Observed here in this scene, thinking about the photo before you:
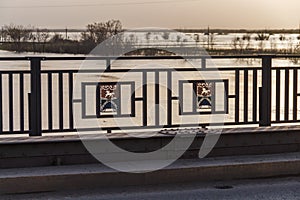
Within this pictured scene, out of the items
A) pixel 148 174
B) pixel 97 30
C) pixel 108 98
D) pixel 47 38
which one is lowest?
pixel 148 174

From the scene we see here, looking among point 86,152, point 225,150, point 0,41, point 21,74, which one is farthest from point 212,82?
point 0,41

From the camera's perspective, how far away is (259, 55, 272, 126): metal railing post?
9.35m

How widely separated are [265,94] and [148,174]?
8.32 ft

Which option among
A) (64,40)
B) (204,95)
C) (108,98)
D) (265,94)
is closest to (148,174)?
(108,98)

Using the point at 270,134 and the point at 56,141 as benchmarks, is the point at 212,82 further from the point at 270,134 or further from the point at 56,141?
the point at 56,141

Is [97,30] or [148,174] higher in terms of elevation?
[97,30]

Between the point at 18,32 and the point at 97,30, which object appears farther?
the point at 18,32

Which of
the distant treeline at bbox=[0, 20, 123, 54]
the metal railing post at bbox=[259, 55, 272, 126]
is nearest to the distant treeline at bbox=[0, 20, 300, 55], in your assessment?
the distant treeline at bbox=[0, 20, 123, 54]

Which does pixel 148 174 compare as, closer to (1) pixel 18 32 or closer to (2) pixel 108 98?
(2) pixel 108 98

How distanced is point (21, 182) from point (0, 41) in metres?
42.4

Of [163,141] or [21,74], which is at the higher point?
[21,74]

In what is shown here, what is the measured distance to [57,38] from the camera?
164 ft

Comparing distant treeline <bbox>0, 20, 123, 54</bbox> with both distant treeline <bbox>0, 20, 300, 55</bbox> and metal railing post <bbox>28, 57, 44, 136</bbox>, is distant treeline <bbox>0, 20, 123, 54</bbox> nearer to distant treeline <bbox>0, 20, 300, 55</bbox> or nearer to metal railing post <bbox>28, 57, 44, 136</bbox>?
distant treeline <bbox>0, 20, 300, 55</bbox>

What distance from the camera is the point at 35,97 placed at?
27.7 feet
